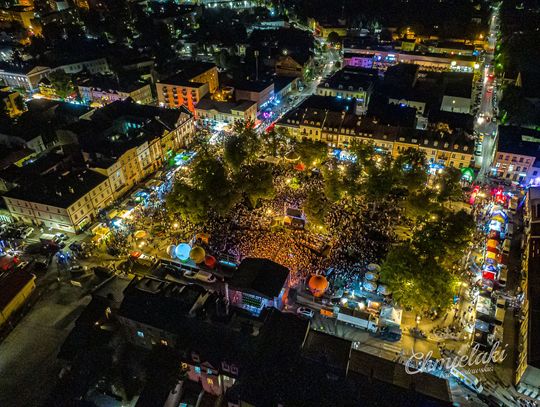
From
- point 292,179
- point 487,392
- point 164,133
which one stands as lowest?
point 487,392

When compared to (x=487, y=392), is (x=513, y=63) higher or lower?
higher

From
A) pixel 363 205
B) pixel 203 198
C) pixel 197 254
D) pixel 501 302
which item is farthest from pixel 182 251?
pixel 501 302

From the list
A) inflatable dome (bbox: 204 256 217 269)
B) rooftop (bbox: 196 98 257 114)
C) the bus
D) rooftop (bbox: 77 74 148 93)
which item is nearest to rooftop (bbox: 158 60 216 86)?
rooftop (bbox: 77 74 148 93)

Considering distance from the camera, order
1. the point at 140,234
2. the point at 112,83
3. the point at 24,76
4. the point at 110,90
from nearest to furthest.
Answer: the point at 140,234
the point at 110,90
the point at 112,83
the point at 24,76

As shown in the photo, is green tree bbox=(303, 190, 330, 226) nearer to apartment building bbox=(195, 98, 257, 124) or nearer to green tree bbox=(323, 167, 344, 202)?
green tree bbox=(323, 167, 344, 202)

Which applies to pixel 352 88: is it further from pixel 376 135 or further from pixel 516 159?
pixel 516 159

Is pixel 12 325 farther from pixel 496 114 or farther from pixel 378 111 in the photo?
pixel 496 114

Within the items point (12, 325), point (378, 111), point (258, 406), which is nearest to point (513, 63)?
point (378, 111)
